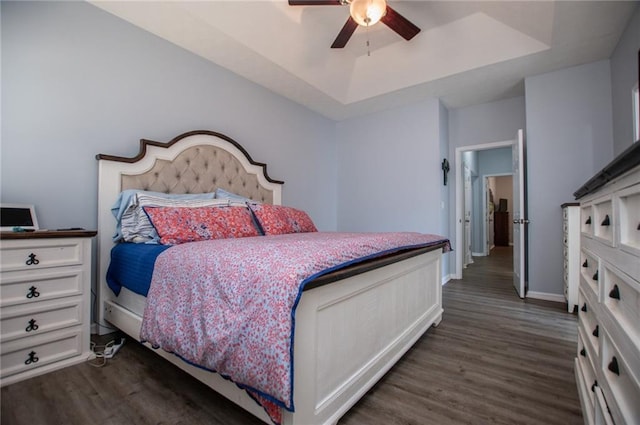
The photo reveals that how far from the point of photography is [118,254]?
2043 millimetres

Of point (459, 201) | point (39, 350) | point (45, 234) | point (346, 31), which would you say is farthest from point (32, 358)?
point (459, 201)

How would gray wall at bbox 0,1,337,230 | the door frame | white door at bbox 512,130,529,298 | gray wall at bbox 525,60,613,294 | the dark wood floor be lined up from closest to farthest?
the dark wood floor
gray wall at bbox 0,1,337,230
gray wall at bbox 525,60,613,294
white door at bbox 512,130,529,298
the door frame

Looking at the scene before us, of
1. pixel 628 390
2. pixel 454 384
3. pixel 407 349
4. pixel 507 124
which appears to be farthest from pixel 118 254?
pixel 507 124

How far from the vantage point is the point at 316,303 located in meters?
1.09

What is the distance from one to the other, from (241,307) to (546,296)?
366 cm

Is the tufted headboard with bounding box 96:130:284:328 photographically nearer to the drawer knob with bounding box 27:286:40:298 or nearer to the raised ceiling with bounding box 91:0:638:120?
the drawer knob with bounding box 27:286:40:298

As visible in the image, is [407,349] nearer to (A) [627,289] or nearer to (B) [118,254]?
(A) [627,289]

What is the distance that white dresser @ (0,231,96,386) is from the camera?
1.56 m

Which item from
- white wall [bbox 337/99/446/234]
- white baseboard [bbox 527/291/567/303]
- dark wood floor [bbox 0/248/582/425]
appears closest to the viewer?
dark wood floor [bbox 0/248/582/425]

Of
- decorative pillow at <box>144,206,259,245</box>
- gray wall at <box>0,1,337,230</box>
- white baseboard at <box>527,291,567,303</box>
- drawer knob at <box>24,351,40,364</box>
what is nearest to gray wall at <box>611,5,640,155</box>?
white baseboard at <box>527,291,567,303</box>

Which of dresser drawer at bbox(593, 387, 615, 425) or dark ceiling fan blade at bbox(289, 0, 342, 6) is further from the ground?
dark ceiling fan blade at bbox(289, 0, 342, 6)

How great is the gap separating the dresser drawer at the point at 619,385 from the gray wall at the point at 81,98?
2.98 m

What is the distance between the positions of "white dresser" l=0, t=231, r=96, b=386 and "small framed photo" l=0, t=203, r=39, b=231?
231 mm

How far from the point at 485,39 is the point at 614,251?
296 centimetres
